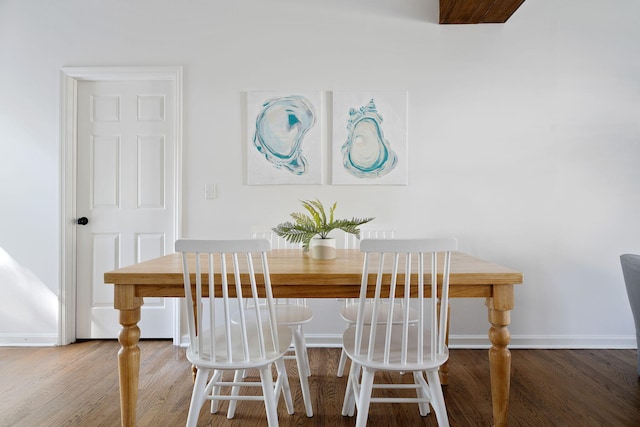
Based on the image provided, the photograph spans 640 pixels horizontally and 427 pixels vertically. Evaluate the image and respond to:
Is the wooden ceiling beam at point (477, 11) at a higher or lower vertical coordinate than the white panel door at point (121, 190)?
higher

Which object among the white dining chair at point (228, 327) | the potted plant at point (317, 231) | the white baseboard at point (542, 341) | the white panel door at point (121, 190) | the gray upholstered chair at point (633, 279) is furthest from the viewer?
the white panel door at point (121, 190)

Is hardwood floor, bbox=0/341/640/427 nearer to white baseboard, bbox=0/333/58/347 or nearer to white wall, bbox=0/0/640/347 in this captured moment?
white baseboard, bbox=0/333/58/347

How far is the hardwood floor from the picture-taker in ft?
5.59

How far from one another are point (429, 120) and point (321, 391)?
193cm

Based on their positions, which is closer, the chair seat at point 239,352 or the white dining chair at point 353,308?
the chair seat at point 239,352

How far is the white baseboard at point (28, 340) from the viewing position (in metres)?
2.69

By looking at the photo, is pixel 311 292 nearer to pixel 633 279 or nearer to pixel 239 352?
pixel 239 352

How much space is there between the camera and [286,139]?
107 inches

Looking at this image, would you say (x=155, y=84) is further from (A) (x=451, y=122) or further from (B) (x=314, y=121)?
(A) (x=451, y=122)

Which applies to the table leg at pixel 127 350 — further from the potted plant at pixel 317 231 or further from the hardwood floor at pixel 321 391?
the potted plant at pixel 317 231

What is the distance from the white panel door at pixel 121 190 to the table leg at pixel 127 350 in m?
1.37

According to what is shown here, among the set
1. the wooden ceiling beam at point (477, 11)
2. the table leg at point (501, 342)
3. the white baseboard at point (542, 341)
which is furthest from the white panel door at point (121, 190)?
the table leg at point (501, 342)

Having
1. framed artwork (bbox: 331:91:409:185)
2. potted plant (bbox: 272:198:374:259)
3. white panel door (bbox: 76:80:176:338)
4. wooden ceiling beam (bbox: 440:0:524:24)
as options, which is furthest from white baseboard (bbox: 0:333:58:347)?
wooden ceiling beam (bbox: 440:0:524:24)

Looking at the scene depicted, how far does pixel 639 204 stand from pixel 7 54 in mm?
4681
